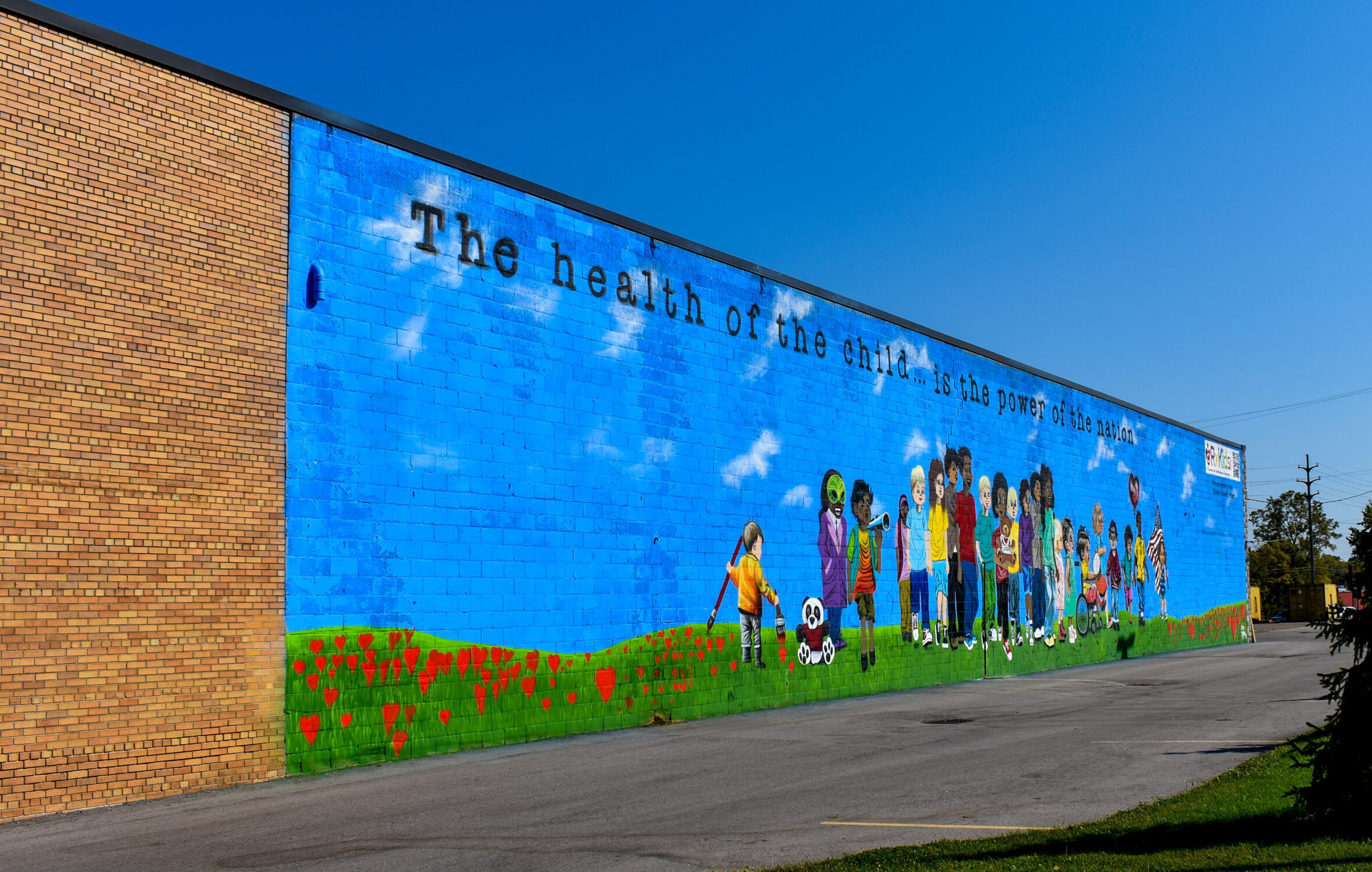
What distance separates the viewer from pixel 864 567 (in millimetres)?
24562

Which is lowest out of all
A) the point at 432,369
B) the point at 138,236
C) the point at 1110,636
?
the point at 1110,636

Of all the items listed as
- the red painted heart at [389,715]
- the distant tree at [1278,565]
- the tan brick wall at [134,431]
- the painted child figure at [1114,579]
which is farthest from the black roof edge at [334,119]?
the distant tree at [1278,565]

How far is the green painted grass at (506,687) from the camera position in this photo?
13.6 meters

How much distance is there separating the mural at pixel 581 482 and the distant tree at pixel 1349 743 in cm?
1050

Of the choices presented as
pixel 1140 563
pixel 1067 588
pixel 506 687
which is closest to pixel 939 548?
pixel 1067 588

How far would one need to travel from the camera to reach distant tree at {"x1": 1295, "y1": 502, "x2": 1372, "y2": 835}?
7.51 meters

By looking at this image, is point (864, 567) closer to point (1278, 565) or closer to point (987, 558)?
point (987, 558)

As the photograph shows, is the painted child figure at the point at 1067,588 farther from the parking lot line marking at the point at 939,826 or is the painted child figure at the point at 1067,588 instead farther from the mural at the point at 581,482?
the parking lot line marking at the point at 939,826

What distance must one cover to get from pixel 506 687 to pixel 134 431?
6.21 m

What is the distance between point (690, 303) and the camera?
809 inches

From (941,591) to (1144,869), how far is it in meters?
20.8

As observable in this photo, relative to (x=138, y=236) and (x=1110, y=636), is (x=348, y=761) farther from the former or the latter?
(x=1110, y=636)

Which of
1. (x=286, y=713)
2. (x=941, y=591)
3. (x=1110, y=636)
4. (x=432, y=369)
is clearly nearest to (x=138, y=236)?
(x=432, y=369)

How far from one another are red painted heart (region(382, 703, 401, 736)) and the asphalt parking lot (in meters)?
0.57
